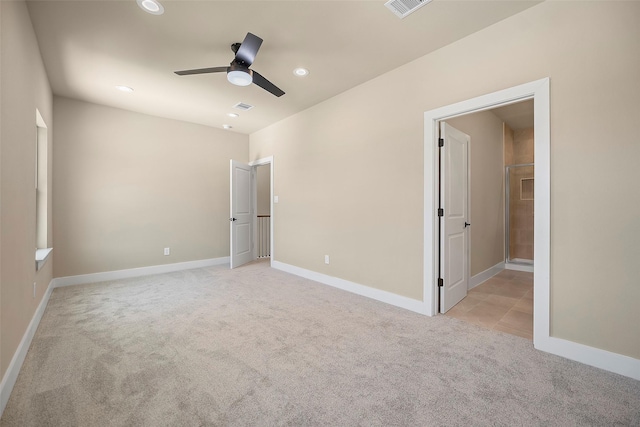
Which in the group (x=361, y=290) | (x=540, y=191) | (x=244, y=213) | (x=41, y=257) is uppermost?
(x=540, y=191)

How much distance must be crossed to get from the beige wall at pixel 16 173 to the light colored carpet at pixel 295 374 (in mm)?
390

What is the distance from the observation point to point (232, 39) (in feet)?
8.45

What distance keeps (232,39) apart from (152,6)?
0.66 meters

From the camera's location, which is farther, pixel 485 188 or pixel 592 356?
pixel 485 188

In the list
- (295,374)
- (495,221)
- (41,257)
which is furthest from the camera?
(495,221)

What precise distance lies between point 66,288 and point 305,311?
3.62 m

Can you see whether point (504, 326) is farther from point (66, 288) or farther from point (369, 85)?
point (66, 288)

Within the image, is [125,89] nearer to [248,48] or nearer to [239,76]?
[239,76]

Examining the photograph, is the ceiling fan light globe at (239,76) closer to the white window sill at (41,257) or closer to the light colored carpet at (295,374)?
the light colored carpet at (295,374)

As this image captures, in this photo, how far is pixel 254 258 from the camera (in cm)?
585

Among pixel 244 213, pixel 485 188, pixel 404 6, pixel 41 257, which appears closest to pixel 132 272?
pixel 41 257

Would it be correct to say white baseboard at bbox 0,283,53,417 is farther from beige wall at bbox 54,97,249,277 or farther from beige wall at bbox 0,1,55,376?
beige wall at bbox 54,97,249,277

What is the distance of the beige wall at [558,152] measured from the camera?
185 cm

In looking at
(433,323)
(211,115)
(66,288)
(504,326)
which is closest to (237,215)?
(211,115)
